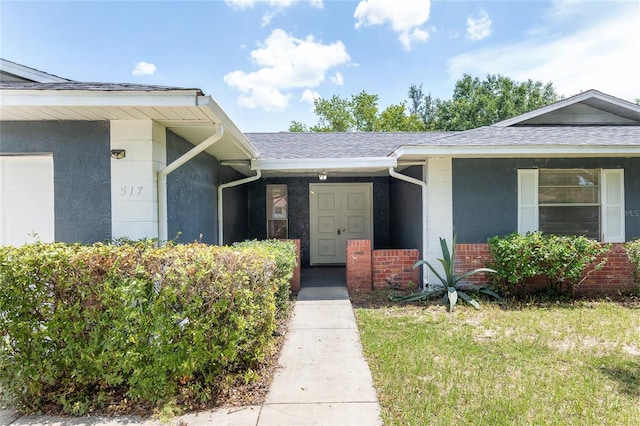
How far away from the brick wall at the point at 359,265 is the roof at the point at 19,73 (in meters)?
6.61

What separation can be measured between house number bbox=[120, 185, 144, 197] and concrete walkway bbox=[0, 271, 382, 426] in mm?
2271

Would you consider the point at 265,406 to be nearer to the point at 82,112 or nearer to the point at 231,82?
the point at 82,112

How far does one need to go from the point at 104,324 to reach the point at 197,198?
10.5ft

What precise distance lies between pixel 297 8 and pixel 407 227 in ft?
39.3

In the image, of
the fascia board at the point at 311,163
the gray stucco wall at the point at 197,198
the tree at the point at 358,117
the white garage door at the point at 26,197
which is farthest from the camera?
the tree at the point at 358,117

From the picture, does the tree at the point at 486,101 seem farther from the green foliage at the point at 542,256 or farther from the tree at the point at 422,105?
the green foliage at the point at 542,256

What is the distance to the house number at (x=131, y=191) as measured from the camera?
4066 millimetres

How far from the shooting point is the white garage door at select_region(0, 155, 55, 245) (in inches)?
166

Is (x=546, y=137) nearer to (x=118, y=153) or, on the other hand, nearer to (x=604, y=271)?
(x=604, y=271)

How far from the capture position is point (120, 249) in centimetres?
308

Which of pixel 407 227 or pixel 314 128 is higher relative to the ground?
pixel 314 128

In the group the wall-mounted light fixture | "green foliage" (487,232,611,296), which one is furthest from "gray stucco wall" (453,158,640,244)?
the wall-mounted light fixture

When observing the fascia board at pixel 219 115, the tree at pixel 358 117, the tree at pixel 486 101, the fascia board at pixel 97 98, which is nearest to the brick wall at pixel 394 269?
the fascia board at pixel 219 115

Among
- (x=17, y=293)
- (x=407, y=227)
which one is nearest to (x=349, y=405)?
(x=17, y=293)
